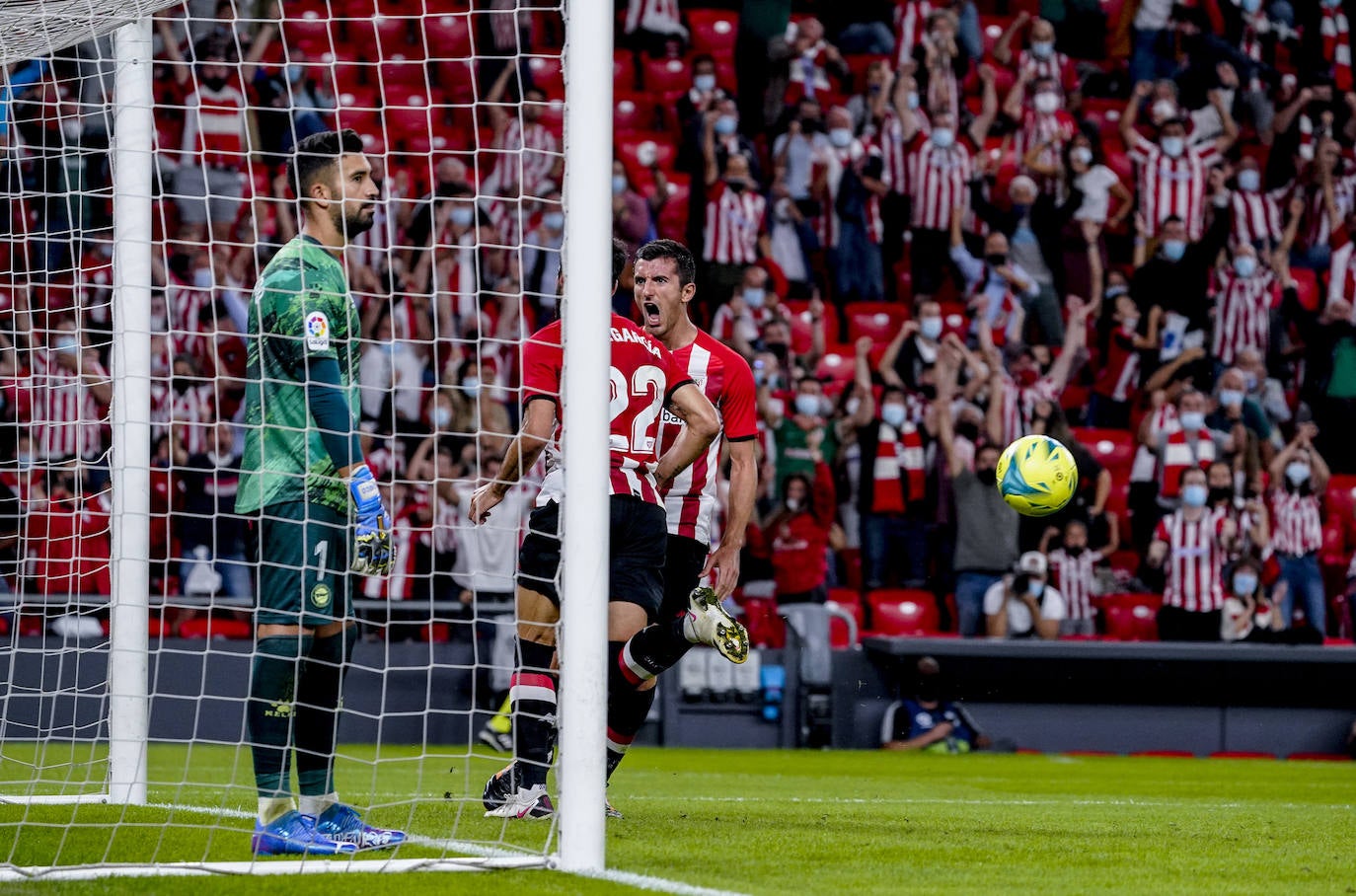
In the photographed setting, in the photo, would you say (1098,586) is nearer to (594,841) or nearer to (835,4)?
(835,4)

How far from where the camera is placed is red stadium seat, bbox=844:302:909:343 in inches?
592

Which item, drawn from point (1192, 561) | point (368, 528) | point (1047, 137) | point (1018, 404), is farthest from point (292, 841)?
point (1047, 137)

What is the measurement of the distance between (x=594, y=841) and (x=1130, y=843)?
2077mm

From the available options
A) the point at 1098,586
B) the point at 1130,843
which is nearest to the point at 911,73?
the point at 1098,586

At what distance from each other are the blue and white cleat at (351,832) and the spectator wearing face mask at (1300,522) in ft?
32.8

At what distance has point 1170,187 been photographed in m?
16.0

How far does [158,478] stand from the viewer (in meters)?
12.1

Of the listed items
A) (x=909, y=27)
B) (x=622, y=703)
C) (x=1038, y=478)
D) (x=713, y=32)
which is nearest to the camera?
(x=622, y=703)

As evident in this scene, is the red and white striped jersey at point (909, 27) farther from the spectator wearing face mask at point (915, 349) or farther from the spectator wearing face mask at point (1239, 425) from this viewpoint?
the spectator wearing face mask at point (1239, 425)

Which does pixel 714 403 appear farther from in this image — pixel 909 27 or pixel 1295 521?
pixel 909 27

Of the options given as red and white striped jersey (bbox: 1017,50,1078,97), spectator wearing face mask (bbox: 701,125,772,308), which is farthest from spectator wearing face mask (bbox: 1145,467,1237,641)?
red and white striped jersey (bbox: 1017,50,1078,97)

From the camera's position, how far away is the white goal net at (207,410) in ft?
19.2

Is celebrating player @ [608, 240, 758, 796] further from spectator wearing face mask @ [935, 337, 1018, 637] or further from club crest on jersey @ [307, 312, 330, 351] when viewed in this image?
spectator wearing face mask @ [935, 337, 1018, 637]

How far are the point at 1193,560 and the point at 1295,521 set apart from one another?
1.34m
